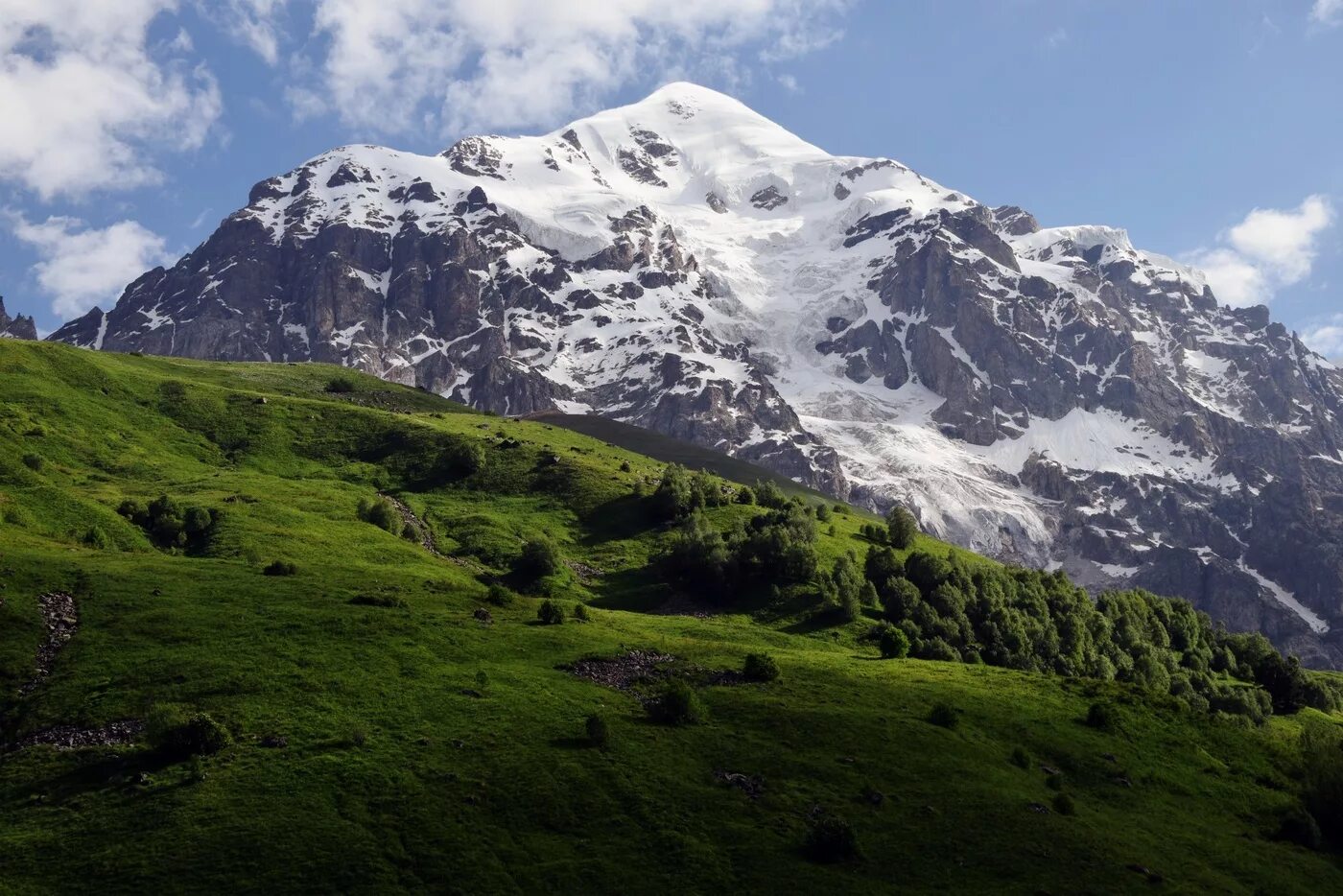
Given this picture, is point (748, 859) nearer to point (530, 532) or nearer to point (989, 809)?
point (989, 809)

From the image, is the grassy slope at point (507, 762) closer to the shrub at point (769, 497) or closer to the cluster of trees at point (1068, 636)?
the cluster of trees at point (1068, 636)

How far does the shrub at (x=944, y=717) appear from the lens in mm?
71000

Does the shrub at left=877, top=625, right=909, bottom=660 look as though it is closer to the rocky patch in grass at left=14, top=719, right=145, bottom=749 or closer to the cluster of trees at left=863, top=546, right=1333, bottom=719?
the cluster of trees at left=863, top=546, right=1333, bottom=719

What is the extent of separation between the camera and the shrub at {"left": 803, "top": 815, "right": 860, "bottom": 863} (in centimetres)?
5228

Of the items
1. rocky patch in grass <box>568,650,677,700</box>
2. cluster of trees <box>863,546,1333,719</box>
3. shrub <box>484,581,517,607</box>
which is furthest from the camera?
cluster of trees <box>863,546,1333,719</box>

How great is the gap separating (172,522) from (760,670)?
62.5 m

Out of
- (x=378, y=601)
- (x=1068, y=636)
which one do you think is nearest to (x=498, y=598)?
(x=378, y=601)

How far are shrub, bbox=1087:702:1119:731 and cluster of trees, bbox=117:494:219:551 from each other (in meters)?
78.4

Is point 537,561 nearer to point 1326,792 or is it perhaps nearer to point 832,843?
point 832,843

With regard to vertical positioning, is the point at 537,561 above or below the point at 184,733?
above

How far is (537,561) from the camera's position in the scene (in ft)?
399

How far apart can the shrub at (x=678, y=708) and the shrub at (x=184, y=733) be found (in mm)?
24092

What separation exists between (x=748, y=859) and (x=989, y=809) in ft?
50.9

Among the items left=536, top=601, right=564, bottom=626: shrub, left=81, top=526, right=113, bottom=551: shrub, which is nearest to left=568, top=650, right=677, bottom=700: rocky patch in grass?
left=536, top=601, right=564, bottom=626: shrub
